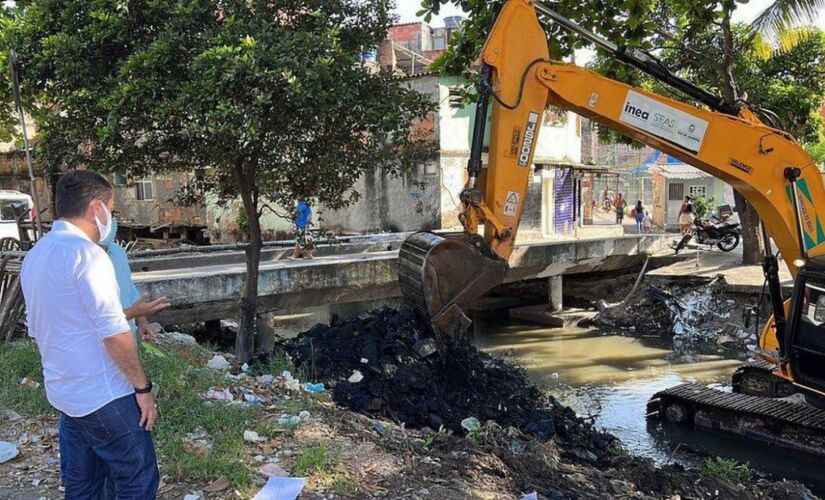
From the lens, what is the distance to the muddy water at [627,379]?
7679 millimetres

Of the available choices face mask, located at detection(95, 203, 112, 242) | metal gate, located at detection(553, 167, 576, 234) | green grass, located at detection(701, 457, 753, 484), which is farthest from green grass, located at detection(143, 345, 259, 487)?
metal gate, located at detection(553, 167, 576, 234)

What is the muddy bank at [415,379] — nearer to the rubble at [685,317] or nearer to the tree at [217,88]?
the tree at [217,88]

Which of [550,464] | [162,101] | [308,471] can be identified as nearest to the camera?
[308,471]

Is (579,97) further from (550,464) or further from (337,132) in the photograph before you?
(550,464)

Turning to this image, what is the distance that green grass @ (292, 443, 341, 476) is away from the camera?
13.4 feet

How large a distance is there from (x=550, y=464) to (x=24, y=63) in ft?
19.3

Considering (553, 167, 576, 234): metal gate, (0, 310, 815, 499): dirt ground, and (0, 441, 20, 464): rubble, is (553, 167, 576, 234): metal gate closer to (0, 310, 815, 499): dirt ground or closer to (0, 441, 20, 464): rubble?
(0, 310, 815, 499): dirt ground

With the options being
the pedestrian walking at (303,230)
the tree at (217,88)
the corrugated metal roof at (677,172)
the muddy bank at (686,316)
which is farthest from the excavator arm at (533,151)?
the corrugated metal roof at (677,172)

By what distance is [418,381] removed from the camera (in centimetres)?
617

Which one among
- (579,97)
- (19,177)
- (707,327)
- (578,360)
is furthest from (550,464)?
(19,177)

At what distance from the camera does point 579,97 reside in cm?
622

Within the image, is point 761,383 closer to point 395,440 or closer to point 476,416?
point 476,416

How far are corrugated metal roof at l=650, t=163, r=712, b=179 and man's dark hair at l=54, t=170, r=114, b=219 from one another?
28.7 meters

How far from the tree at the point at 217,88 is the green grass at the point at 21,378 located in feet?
6.51
